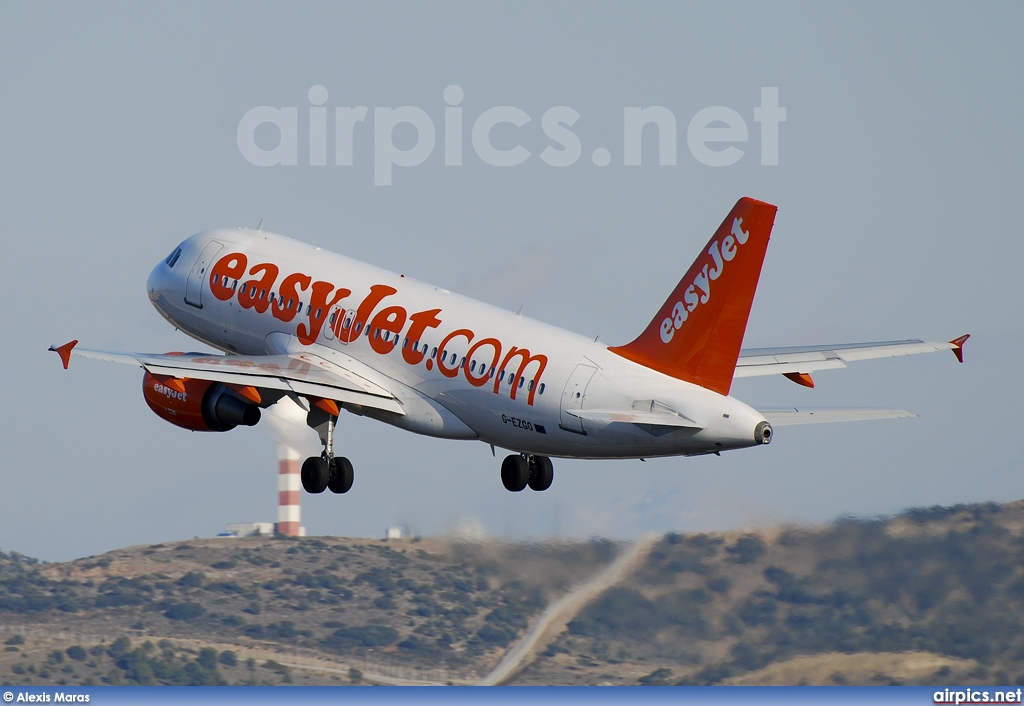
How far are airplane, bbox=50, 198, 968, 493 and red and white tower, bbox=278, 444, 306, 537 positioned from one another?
253 ft

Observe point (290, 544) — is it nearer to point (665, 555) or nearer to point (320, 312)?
point (665, 555)

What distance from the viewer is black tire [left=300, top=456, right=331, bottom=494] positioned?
55656mm

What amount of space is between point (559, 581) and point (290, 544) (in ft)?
189

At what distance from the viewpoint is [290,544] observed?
432 feet

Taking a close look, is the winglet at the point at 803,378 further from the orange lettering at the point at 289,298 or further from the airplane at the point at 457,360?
the orange lettering at the point at 289,298

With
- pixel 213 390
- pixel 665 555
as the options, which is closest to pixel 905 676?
pixel 665 555

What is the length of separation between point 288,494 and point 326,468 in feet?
284

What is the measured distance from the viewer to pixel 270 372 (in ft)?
178

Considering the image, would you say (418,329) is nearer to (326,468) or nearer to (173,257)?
(326,468)

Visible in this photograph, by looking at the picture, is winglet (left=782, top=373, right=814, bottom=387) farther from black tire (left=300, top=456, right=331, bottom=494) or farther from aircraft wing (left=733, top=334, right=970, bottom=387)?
black tire (left=300, top=456, right=331, bottom=494)

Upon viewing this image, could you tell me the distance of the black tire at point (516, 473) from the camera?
188 ft

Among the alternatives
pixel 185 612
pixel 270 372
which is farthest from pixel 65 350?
pixel 185 612

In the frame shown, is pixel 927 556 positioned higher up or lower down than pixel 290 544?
lower down

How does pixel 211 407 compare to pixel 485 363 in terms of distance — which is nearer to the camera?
pixel 485 363
